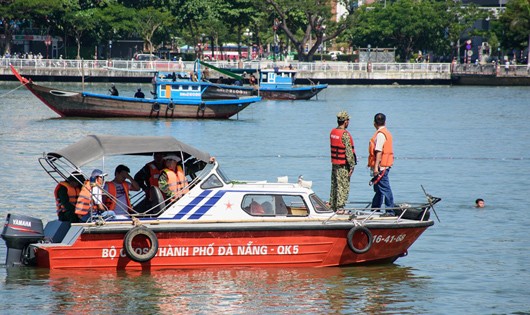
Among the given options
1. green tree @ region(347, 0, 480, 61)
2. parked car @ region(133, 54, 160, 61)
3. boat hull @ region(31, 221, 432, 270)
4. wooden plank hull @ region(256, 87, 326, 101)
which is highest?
green tree @ region(347, 0, 480, 61)

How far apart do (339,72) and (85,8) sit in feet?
90.9

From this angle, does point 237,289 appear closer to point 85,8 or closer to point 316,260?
point 316,260

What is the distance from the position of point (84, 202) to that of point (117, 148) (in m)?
1.13

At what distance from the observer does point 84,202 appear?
54.5 feet

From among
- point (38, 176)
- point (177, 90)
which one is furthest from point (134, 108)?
point (38, 176)

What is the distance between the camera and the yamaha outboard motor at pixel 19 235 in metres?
16.8

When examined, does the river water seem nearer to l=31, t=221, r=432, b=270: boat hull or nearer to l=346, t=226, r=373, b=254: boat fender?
l=31, t=221, r=432, b=270: boat hull

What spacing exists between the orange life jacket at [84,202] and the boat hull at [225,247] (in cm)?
43

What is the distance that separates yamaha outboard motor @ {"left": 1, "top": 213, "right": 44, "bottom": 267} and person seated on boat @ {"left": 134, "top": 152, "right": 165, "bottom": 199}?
1.89 meters

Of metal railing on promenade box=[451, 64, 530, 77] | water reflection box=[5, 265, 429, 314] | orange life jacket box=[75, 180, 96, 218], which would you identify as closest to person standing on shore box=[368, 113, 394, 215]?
water reflection box=[5, 265, 429, 314]

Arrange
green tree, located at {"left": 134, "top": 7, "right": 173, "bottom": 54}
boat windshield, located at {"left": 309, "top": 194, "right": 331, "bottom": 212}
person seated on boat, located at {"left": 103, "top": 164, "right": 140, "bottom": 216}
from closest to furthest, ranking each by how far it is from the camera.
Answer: person seated on boat, located at {"left": 103, "top": 164, "right": 140, "bottom": 216}
boat windshield, located at {"left": 309, "top": 194, "right": 331, "bottom": 212}
green tree, located at {"left": 134, "top": 7, "right": 173, "bottom": 54}

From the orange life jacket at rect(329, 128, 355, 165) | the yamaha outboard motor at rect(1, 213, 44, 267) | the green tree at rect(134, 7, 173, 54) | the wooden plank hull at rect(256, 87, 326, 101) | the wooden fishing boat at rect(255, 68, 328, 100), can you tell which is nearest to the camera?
the yamaha outboard motor at rect(1, 213, 44, 267)

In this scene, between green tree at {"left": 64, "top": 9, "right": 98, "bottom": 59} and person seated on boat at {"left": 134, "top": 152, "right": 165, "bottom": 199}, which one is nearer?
person seated on boat at {"left": 134, "top": 152, "right": 165, "bottom": 199}

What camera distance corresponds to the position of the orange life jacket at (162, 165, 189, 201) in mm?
16953
